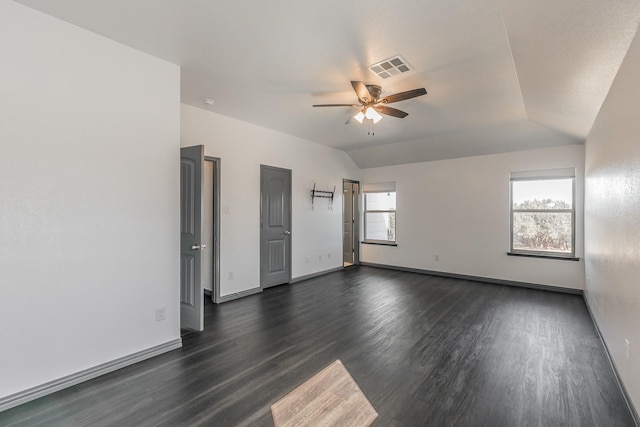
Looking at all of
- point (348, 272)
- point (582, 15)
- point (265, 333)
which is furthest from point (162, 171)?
point (348, 272)

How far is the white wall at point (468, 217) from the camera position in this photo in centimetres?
497

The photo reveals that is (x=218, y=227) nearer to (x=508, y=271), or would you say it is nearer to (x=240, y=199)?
(x=240, y=199)

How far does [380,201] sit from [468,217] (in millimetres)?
2000

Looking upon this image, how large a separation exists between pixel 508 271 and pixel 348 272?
301 centimetres

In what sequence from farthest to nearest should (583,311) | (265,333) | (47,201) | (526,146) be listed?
(526,146) < (583,311) < (265,333) < (47,201)

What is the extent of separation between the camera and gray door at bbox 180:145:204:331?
3.17 meters

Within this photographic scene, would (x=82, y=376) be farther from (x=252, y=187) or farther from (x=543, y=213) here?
(x=543, y=213)

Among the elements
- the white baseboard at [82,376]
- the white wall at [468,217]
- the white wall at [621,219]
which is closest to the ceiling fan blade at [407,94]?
the white wall at [621,219]

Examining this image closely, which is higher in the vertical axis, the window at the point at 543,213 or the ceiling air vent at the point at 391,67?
the ceiling air vent at the point at 391,67

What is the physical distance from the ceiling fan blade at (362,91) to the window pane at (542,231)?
4.00 m

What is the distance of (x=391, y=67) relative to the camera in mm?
2799

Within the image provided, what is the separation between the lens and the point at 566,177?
4898 millimetres

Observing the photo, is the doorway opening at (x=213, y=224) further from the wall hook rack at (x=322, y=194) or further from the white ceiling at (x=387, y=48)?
the wall hook rack at (x=322, y=194)

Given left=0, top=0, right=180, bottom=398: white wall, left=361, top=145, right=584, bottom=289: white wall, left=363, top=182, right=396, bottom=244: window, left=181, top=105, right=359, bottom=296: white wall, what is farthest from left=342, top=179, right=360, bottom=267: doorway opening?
left=0, top=0, right=180, bottom=398: white wall
